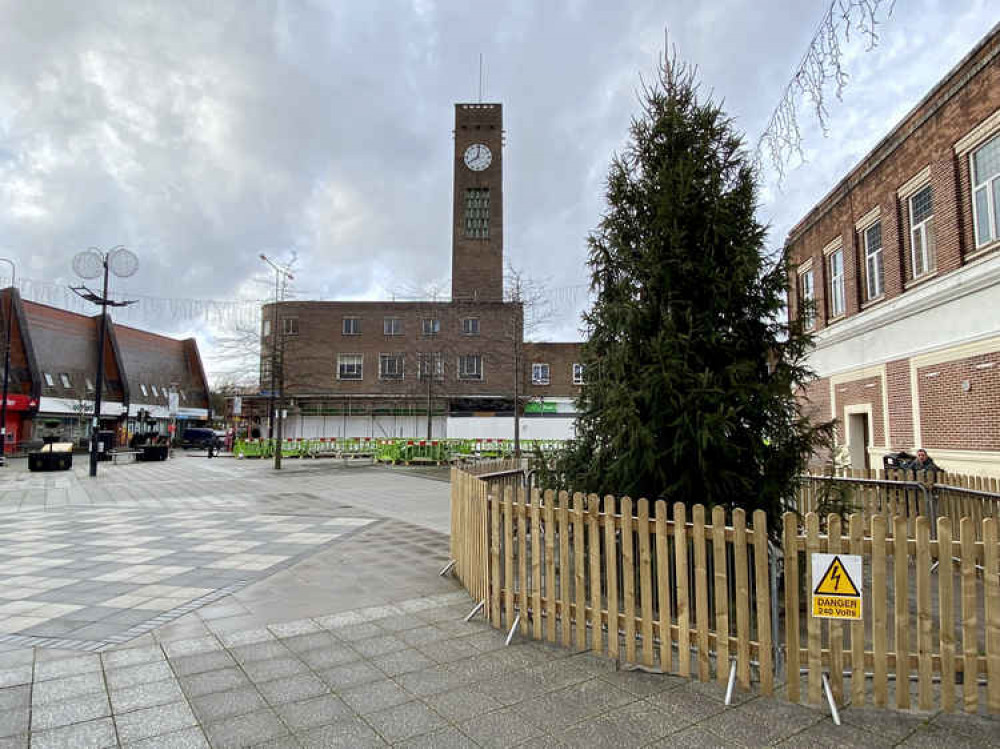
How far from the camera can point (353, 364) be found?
1732 inches

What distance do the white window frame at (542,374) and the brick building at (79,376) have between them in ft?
90.6

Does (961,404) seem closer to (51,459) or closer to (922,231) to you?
(922,231)

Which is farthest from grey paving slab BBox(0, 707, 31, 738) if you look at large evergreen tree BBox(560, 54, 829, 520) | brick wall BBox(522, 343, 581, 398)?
brick wall BBox(522, 343, 581, 398)

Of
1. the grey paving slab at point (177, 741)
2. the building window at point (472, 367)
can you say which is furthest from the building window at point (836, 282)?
the building window at point (472, 367)

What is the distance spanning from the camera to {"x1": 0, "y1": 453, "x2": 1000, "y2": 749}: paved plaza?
324cm

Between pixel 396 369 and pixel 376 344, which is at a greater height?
pixel 376 344

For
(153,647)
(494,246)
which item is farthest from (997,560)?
(494,246)

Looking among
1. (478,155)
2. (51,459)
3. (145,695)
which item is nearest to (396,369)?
(478,155)

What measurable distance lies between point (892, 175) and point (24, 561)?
1936 centimetres

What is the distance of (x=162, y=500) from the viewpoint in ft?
47.1

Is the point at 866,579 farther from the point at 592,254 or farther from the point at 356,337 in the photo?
the point at 356,337

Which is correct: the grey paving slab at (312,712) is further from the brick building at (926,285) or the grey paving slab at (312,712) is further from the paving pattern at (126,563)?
the brick building at (926,285)

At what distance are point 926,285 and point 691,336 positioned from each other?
11.6 m

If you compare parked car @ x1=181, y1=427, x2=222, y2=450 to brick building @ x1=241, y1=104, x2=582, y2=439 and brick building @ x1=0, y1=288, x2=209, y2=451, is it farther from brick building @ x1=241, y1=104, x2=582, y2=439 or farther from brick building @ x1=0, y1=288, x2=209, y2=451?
brick building @ x1=241, y1=104, x2=582, y2=439
